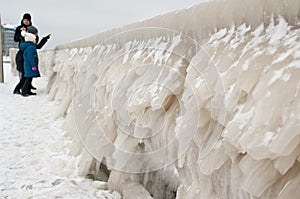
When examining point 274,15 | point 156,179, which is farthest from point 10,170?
point 274,15

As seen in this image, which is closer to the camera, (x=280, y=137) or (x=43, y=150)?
(x=280, y=137)

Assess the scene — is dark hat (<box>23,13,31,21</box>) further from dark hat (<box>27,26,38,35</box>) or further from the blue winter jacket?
the blue winter jacket

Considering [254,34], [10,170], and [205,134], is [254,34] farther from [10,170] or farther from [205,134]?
[10,170]

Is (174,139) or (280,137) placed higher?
(280,137)

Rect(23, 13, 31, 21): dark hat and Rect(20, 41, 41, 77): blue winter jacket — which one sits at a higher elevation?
Rect(23, 13, 31, 21): dark hat

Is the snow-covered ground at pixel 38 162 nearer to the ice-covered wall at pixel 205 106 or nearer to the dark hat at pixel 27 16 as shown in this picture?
the ice-covered wall at pixel 205 106

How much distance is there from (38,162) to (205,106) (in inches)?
57.5

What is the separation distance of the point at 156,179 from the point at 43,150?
102 cm

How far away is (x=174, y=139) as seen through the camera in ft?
4.03

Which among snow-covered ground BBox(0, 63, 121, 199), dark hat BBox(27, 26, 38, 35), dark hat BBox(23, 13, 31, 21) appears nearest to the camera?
snow-covered ground BBox(0, 63, 121, 199)

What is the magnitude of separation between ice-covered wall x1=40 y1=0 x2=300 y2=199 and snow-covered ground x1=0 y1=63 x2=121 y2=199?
13cm

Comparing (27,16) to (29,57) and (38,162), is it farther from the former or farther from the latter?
(38,162)

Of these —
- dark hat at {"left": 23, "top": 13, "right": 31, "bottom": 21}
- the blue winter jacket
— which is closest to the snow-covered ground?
the blue winter jacket

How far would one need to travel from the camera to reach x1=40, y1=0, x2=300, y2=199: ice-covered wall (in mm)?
757
